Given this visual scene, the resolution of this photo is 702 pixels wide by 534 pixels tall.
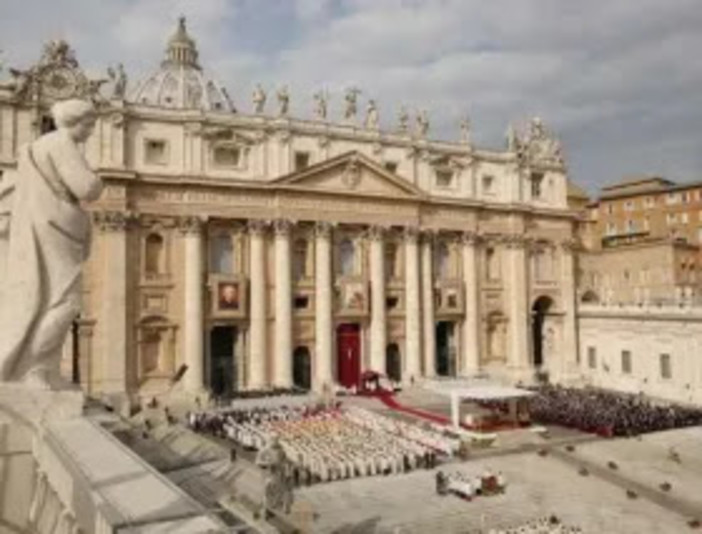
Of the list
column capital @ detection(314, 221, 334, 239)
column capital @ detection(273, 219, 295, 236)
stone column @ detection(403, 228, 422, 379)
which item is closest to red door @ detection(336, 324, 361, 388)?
stone column @ detection(403, 228, 422, 379)

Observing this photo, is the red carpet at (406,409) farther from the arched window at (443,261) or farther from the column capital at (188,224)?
the column capital at (188,224)

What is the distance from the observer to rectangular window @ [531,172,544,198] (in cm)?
5512

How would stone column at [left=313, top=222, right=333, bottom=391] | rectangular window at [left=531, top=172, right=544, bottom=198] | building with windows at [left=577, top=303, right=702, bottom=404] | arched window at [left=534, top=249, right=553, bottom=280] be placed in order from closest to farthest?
stone column at [left=313, top=222, right=333, bottom=391] < building with windows at [left=577, top=303, right=702, bottom=404] < arched window at [left=534, top=249, right=553, bottom=280] < rectangular window at [left=531, top=172, right=544, bottom=198]

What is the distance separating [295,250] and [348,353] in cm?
733

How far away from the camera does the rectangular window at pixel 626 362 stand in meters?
49.2

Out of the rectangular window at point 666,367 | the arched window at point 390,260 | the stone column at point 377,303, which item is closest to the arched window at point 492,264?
the arched window at point 390,260

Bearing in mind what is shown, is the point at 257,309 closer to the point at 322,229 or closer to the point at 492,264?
the point at 322,229

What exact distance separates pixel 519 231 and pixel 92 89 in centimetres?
3017

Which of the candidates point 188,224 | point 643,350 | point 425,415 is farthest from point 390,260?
point 643,350

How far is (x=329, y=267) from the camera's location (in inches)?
1743

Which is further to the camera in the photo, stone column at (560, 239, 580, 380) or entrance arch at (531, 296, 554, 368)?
entrance arch at (531, 296, 554, 368)

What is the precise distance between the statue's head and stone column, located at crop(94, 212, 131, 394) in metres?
31.3

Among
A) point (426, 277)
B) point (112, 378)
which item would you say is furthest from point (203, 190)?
point (426, 277)

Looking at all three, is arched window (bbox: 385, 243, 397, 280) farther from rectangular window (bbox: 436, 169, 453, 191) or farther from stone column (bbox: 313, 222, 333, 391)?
rectangular window (bbox: 436, 169, 453, 191)
